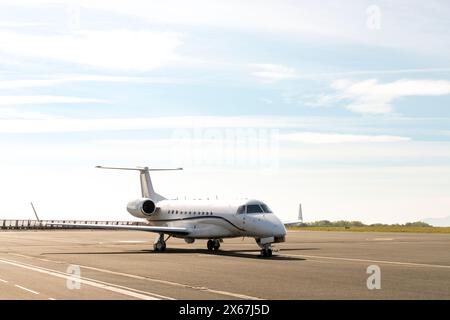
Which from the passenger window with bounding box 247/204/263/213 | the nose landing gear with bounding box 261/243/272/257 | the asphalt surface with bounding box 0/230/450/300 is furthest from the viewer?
the passenger window with bounding box 247/204/263/213

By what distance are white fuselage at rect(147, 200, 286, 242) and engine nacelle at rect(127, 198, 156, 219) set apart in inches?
15.9

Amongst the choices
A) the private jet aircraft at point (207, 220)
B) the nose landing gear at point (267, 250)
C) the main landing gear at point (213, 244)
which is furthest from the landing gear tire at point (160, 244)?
the nose landing gear at point (267, 250)

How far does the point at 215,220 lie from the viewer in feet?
142

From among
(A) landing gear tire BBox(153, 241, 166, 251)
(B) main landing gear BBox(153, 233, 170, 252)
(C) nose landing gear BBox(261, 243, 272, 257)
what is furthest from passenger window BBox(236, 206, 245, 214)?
(A) landing gear tire BBox(153, 241, 166, 251)

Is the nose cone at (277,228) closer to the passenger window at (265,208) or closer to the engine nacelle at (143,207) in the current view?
the passenger window at (265,208)

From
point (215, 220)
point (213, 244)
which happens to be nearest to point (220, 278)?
point (215, 220)

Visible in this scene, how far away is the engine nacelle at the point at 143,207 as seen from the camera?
2013 inches

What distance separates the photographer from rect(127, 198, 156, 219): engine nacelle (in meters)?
51.1

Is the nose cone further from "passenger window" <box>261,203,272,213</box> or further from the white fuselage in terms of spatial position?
"passenger window" <box>261,203,272,213</box>

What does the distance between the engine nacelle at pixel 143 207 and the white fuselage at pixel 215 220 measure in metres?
0.40
